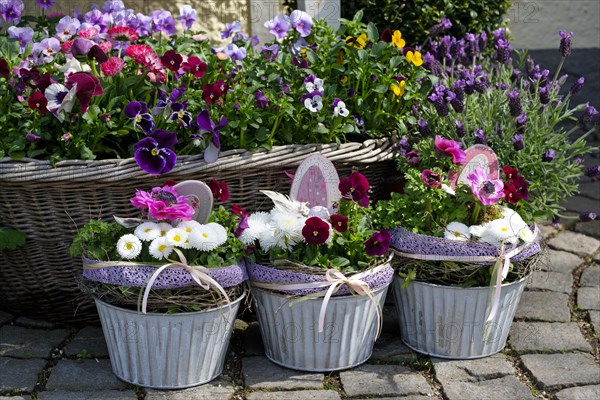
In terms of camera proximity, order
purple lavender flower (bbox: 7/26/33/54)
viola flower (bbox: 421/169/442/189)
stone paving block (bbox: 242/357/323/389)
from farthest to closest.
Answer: purple lavender flower (bbox: 7/26/33/54) < viola flower (bbox: 421/169/442/189) < stone paving block (bbox: 242/357/323/389)

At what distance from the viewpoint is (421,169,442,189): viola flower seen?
313 cm

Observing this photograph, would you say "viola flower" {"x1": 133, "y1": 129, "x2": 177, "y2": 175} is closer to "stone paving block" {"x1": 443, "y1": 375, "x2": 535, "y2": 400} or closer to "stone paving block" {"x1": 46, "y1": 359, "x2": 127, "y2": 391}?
"stone paving block" {"x1": 46, "y1": 359, "x2": 127, "y2": 391}

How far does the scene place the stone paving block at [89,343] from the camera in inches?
128

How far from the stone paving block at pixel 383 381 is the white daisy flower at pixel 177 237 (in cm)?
73

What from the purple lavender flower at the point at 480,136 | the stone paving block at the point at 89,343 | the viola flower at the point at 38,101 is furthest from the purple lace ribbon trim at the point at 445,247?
the viola flower at the point at 38,101

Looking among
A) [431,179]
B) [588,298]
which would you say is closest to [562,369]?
[588,298]

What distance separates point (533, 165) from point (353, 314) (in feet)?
3.26

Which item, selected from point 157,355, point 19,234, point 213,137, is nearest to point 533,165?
point 213,137

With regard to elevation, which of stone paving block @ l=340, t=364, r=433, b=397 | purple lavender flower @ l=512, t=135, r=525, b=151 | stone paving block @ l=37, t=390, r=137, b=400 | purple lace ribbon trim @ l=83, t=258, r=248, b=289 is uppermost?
purple lavender flower @ l=512, t=135, r=525, b=151

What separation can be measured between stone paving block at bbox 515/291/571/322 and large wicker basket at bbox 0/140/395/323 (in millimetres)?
852

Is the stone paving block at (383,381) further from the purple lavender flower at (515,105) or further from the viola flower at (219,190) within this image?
the purple lavender flower at (515,105)

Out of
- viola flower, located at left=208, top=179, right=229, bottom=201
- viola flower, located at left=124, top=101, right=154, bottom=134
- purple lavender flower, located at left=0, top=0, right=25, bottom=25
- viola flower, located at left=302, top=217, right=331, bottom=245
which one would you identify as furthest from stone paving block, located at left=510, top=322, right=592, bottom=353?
purple lavender flower, located at left=0, top=0, right=25, bottom=25

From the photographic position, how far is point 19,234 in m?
3.22

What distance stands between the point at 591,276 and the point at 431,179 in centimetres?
129
